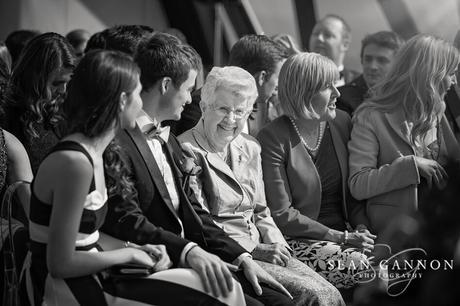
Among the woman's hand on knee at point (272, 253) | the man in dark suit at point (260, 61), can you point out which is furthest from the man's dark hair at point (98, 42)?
the woman's hand on knee at point (272, 253)

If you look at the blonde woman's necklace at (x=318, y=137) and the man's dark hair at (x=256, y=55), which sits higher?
the man's dark hair at (x=256, y=55)

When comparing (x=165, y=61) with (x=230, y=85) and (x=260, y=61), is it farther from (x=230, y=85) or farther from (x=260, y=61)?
(x=260, y=61)

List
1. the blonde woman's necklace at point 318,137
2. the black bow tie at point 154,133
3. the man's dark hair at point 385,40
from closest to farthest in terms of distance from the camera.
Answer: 1. the black bow tie at point 154,133
2. the blonde woman's necklace at point 318,137
3. the man's dark hair at point 385,40

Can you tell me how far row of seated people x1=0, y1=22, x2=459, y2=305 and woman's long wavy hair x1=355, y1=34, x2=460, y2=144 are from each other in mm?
11

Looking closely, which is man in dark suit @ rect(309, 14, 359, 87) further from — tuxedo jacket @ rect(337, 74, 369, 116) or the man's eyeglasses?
the man's eyeglasses

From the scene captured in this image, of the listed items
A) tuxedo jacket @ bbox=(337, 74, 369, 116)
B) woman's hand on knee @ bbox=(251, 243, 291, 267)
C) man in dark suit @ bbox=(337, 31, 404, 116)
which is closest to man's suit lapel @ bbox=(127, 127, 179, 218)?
woman's hand on knee @ bbox=(251, 243, 291, 267)

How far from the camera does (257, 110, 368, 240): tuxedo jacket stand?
3.91m

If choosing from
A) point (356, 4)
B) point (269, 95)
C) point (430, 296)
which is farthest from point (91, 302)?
point (356, 4)

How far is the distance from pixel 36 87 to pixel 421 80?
190 cm

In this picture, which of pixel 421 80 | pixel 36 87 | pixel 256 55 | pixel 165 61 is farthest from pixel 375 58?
pixel 36 87

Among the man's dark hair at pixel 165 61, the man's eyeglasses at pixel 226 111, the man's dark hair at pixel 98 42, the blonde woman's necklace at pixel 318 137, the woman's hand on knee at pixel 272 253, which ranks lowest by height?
the woman's hand on knee at pixel 272 253

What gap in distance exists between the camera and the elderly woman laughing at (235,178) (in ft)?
11.7

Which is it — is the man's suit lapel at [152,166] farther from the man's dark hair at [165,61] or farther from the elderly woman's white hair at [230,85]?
the elderly woman's white hair at [230,85]

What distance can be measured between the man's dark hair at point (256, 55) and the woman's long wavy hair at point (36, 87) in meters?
1.13
